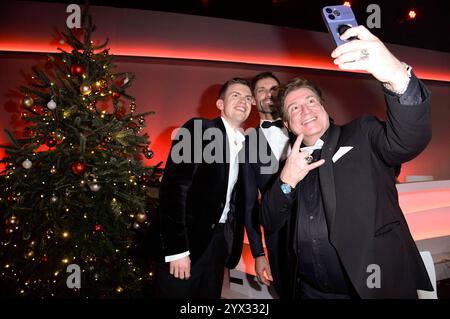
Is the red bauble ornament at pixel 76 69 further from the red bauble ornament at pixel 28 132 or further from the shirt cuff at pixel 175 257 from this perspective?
the shirt cuff at pixel 175 257

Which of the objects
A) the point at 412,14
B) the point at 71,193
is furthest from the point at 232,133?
the point at 412,14

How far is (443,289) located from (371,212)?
8.99 feet

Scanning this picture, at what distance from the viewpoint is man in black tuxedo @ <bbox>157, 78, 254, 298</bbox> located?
1.89 m

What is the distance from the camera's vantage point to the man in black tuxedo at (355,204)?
1.05 metres

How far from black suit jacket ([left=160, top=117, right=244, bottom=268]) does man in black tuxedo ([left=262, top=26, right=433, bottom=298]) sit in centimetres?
59

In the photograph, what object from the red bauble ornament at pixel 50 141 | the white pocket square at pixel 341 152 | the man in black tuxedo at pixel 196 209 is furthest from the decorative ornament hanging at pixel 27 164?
the white pocket square at pixel 341 152

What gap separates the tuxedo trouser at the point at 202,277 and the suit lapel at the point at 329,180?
3.20ft

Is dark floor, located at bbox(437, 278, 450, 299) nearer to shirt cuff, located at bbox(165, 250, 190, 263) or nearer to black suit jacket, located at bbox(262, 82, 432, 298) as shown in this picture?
black suit jacket, located at bbox(262, 82, 432, 298)

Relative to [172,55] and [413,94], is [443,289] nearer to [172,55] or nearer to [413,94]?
[413,94]

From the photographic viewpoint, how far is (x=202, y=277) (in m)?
2.05

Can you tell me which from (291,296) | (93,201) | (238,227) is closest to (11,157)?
(93,201)

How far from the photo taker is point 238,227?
7.23 feet

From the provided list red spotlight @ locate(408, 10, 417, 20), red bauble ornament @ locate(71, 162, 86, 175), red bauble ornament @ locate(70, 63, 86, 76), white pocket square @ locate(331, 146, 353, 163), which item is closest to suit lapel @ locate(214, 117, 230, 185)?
white pocket square @ locate(331, 146, 353, 163)
